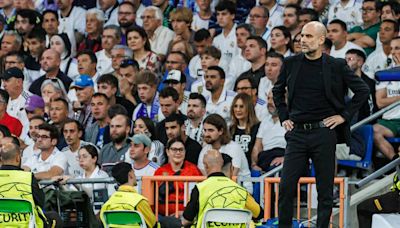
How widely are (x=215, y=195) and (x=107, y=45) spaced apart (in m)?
7.32

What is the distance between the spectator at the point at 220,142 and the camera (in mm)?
15117

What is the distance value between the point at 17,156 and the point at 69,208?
1.32 metres

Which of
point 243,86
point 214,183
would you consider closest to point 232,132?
point 243,86

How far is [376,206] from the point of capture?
43.7ft

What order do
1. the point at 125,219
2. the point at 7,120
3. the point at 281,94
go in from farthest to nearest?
the point at 7,120 < the point at 125,219 < the point at 281,94

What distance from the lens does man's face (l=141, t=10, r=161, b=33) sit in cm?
1925

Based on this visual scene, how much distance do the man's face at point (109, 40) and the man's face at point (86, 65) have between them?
557 millimetres

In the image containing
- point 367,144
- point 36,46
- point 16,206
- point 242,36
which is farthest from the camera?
point 36,46

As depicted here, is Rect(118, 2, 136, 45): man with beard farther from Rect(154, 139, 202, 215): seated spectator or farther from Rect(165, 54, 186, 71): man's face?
Rect(154, 139, 202, 215): seated spectator

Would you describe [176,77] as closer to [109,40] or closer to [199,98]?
[199,98]

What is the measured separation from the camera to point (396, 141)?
15.1m

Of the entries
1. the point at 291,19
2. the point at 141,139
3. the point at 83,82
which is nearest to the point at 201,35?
the point at 291,19

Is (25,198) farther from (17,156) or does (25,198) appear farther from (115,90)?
(115,90)

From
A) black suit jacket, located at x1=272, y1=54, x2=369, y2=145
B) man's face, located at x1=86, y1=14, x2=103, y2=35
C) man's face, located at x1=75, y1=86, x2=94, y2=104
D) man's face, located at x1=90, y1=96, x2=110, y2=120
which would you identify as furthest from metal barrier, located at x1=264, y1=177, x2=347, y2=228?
man's face, located at x1=86, y1=14, x2=103, y2=35
